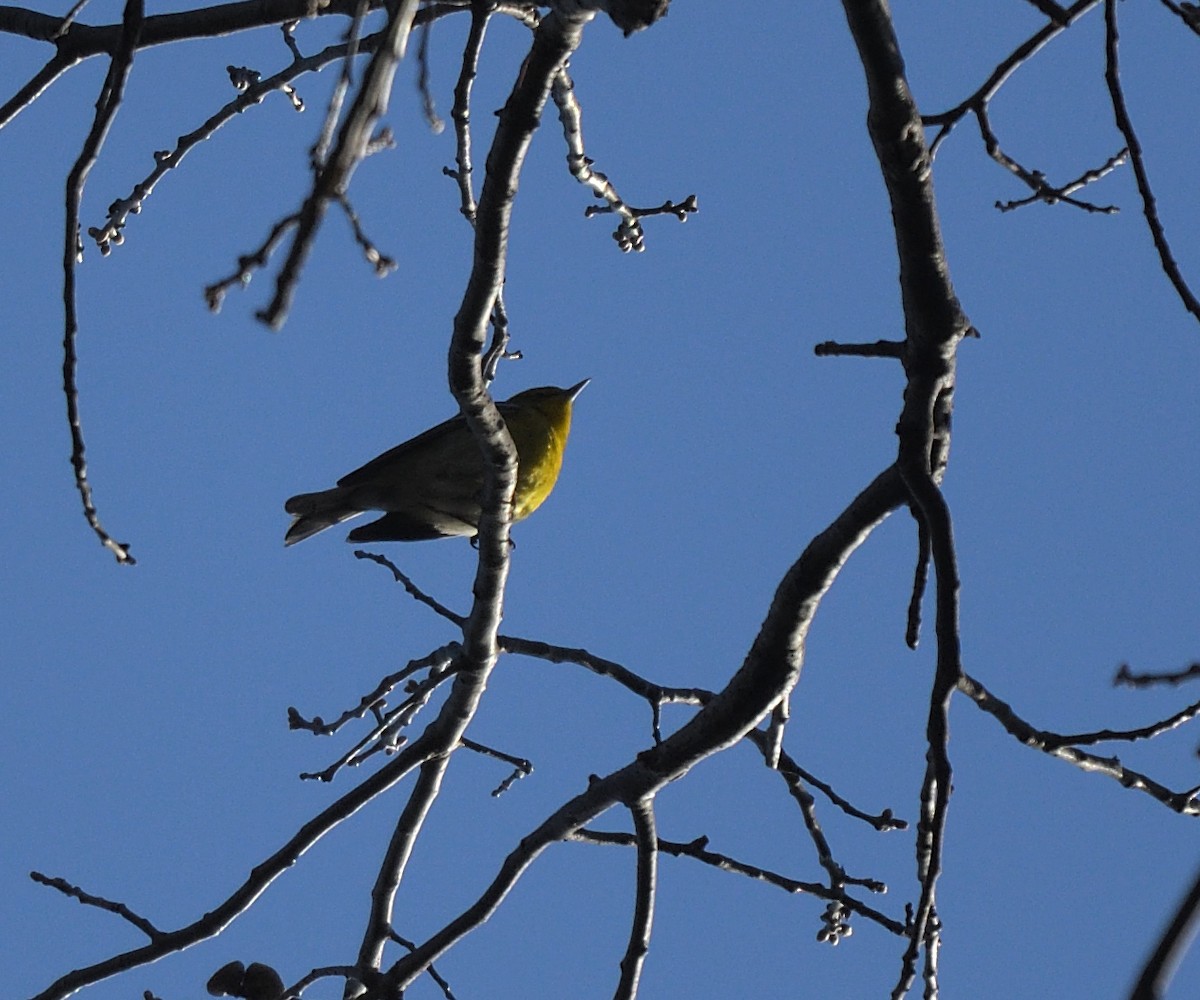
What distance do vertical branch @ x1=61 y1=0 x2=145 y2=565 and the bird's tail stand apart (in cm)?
410

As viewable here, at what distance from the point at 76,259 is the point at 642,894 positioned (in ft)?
6.94

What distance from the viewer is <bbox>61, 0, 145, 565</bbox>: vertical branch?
6.30 ft

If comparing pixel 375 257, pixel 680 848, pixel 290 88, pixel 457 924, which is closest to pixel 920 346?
pixel 375 257

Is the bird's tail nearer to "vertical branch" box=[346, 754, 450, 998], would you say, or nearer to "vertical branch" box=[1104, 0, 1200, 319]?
"vertical branch" box=[346, 754, 450, 998]

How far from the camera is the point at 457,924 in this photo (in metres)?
3.20

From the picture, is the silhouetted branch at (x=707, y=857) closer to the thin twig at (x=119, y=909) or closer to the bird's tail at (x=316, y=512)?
the thin twig at (x=119, y=909)

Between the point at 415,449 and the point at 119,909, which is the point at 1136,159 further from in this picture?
the point at 415,449

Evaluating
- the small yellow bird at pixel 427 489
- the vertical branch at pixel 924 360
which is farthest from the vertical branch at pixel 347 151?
the small yellow bird at pixel 427 489

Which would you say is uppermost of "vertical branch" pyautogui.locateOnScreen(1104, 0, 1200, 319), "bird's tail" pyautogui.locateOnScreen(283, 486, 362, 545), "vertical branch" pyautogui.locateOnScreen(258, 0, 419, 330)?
"bird's tail" pyautogui.locateOnScreen(283, 486, 362, 545)

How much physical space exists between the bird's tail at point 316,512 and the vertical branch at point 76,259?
4.10 meters

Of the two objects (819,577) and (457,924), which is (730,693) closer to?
(819,577)

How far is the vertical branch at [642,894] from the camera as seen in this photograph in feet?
10.5

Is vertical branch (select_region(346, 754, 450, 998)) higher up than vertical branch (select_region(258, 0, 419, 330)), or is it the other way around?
vertical branch (select_region(346, 754, 450, 998))

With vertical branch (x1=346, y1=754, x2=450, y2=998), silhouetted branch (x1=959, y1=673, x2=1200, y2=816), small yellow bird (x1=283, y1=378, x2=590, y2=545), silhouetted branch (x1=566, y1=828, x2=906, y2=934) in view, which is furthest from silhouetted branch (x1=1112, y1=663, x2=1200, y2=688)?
small yellow bird (x1=283, y1=378, x2=590, y2=545)
